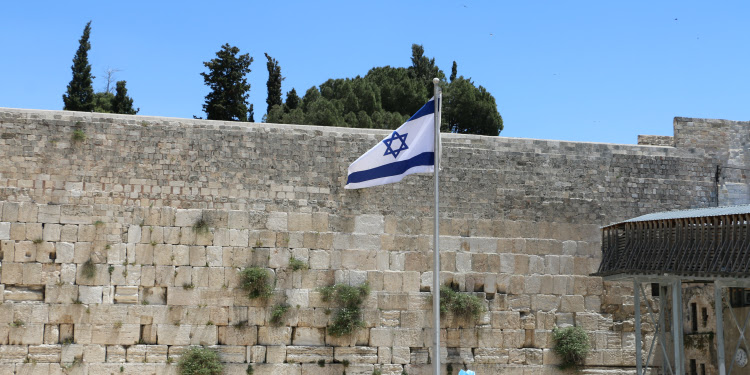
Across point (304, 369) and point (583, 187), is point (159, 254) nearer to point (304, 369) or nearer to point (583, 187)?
point (304, 369)

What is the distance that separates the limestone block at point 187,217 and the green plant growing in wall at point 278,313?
6.37ft

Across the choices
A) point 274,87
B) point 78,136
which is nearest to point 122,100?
point 274,87

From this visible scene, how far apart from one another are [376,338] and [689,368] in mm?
5789

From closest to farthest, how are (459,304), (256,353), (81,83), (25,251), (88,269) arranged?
1. (25,251)
2. (88,269)
3. (256,353)
4. (459,304)
5. (81,83)

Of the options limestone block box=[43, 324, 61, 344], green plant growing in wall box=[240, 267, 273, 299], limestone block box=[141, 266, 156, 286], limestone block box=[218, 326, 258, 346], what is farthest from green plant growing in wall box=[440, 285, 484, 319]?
limestone block box=[43, 324, 61, 344]

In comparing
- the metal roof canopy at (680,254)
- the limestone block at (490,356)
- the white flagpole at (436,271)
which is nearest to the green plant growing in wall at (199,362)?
the limestone block at (490,356)

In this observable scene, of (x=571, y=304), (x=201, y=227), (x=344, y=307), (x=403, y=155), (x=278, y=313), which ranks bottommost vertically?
(x=278, y=313)

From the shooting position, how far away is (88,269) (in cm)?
1389

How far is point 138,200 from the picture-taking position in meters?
14.2

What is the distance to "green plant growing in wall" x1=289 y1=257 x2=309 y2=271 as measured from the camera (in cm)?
1452

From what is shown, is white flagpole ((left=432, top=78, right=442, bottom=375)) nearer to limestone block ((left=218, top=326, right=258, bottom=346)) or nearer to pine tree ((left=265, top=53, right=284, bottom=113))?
limestone block ((left=218, top=326, right=258, bottom=346))

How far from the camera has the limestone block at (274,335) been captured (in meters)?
14.2

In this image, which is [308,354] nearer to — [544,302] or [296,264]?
[296,264]

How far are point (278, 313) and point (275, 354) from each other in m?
0.66
